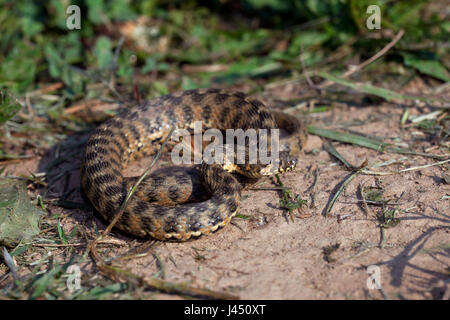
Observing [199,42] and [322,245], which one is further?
[199,42]

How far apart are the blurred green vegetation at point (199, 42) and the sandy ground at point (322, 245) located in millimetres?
3247

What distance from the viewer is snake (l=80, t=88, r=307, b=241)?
5.04 m

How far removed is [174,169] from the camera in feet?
20.8

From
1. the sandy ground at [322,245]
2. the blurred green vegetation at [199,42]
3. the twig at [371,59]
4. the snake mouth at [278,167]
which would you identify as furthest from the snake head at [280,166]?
the blurred green vegetation at [199,42]

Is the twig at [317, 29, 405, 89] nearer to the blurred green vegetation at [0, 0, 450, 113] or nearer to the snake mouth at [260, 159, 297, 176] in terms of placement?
the blurred green vegetation at [0, 0, 450, 113]

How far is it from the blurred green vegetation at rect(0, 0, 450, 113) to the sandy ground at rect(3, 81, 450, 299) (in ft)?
10.7

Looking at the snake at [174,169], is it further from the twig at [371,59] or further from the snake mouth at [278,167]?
the twig at [371,59]

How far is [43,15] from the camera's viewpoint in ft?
31.8

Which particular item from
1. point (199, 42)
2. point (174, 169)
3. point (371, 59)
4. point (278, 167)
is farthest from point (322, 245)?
point (199, 42)

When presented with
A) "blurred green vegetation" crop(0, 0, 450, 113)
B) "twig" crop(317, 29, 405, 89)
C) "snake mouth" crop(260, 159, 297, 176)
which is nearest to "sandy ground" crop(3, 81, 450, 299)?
"snake mouth" crop(260, 159, 297, 176)

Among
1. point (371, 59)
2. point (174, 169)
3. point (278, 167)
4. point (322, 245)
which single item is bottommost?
point (322, 245)

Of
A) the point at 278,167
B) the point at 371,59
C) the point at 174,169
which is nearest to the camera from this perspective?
the point at 278,167

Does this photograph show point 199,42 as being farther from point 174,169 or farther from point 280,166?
point 280,166

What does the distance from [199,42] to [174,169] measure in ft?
15.5
